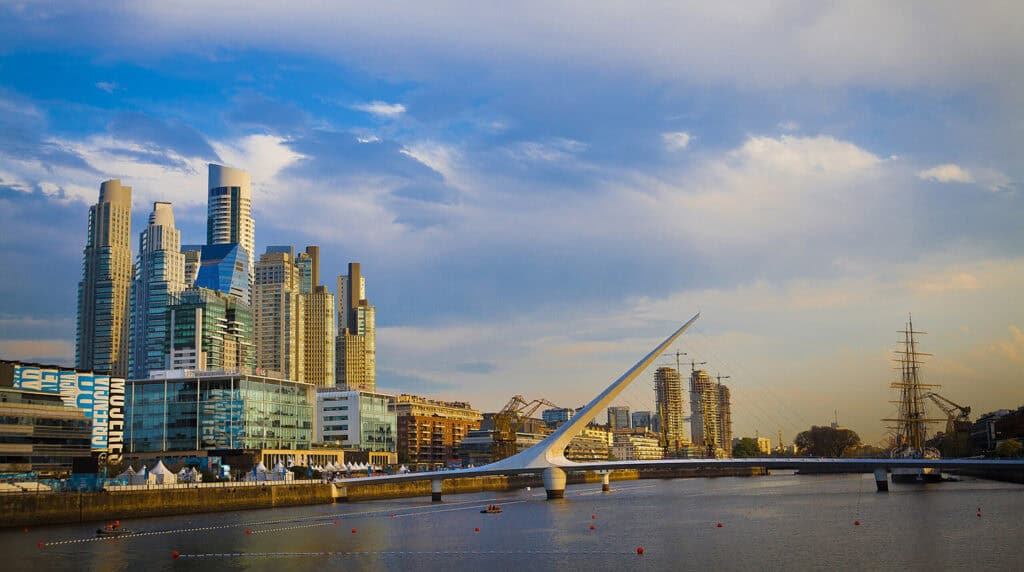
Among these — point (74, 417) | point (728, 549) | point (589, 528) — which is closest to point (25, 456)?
point (74, 417)

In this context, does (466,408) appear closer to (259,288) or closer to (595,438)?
(595,438)

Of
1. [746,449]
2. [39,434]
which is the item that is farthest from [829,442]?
[39,434]

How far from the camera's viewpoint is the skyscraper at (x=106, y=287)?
168 metres

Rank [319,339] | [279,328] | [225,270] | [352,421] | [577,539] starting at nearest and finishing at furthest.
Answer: [577,539]
[352,421]
[225,270]
[279,328]
[319,339]

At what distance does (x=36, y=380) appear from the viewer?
→ 71250mm

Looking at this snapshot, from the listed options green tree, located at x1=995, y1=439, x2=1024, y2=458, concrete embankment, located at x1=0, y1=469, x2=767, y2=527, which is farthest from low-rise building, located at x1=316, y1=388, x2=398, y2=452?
green tree, located at x1=995, y1=439, x2=1024, y2=458

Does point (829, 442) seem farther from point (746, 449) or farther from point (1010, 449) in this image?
point (1010, 449)

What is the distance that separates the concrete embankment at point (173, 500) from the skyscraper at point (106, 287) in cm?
10400

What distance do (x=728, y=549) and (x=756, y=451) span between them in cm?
16524

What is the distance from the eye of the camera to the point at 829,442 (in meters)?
170

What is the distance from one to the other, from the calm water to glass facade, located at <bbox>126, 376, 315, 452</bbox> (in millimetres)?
31923

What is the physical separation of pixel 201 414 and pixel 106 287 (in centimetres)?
9741

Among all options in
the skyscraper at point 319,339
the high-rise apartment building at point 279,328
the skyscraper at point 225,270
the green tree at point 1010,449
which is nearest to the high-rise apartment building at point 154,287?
the skyscraper at point 225,270

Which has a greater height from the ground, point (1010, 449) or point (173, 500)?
point (1010, 449)
